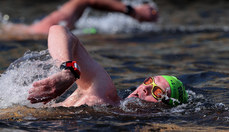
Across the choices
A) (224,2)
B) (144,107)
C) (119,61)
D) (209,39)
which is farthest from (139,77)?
(224,2)

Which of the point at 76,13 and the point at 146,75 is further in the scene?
the point at 76,13

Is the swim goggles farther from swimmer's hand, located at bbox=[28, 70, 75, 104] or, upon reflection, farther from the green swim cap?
swimmer's hand, located at bbox=[28, 70, 75, 104]

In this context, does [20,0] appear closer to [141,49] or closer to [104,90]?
[141,49]

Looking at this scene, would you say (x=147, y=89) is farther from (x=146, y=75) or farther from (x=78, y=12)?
(x=78, y=12)

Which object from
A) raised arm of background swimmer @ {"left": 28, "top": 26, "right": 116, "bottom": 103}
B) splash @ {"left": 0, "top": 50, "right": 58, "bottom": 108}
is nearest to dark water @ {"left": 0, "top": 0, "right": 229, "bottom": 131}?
splash @ {"left": 0, "top": 50, "right": 58, "bottom": 108}

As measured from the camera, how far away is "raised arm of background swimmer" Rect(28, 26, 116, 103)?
316 centimetres

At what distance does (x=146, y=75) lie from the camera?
5930mm

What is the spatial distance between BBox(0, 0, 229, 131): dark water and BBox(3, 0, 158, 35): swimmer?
1.36 ft

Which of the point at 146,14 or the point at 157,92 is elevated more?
the point at 146,14

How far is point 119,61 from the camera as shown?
679 cm

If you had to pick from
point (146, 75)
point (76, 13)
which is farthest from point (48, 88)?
point (76, 13)

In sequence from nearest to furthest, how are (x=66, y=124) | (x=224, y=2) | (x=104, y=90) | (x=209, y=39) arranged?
(x=66, y=124) < (x=104, y=90) < (x=209, y=39) < (x=224, y=2)

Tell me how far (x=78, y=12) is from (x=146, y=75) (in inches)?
105

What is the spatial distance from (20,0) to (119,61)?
774cm
